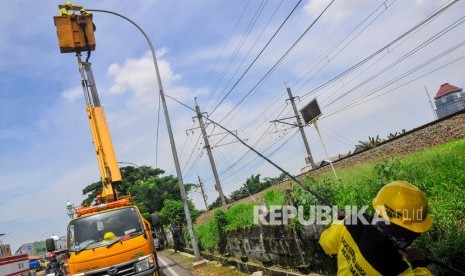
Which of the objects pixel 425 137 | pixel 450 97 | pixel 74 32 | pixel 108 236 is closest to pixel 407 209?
pixel 108 236

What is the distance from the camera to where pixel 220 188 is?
95.1 feet

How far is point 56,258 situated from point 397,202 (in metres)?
20.6

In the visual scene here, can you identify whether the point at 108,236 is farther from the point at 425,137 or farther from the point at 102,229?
the point at 425,137

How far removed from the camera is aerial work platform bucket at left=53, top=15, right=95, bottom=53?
38.5 feet

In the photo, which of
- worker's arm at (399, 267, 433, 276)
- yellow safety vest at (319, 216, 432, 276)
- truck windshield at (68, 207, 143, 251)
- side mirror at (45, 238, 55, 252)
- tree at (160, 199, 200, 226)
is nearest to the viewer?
worker's arm at (399, 267, 433, 276)

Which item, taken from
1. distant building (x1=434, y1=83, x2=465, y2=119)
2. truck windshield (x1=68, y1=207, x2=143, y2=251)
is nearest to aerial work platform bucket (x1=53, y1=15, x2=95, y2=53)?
truck windshield (x1=68, y1=207, x2=143, y2=251)

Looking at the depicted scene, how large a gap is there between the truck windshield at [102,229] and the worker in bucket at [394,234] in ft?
23.1

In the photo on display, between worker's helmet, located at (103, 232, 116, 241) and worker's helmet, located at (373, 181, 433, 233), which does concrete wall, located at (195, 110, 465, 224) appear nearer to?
worker's helmet, located at (103, 232, 116, 241)

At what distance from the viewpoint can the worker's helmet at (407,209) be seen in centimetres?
247

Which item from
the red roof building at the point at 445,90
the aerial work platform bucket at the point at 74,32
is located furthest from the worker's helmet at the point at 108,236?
the red roof building at the point at 445,90

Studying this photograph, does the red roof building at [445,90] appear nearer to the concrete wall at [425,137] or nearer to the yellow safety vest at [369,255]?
the concrete wall at [425,137]

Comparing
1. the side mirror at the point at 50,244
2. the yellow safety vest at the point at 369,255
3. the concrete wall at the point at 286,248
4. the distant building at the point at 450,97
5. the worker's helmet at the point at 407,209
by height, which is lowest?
the concrete wall at the point at 286,248

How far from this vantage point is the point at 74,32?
1212cm

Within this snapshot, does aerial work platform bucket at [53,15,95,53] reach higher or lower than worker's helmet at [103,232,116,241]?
higher
